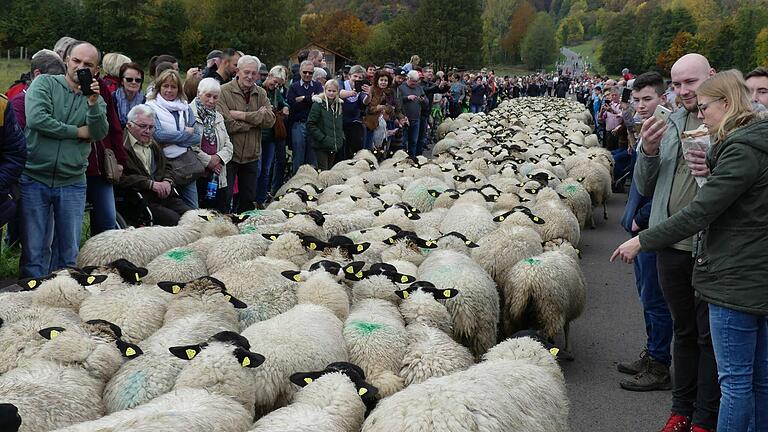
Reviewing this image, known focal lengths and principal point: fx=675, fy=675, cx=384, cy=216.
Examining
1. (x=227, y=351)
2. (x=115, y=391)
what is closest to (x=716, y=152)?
(x=227, y=351)

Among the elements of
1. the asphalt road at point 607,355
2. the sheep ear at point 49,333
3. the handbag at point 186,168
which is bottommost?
the asphalt road at point 607,355

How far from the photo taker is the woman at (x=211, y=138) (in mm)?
7422

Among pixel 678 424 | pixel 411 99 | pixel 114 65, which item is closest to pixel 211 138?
pixel 114 65

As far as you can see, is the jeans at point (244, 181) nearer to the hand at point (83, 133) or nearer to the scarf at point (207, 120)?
the scarf at point (207, 120)

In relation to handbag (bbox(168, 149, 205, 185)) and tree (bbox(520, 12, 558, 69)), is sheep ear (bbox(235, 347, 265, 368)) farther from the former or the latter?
tree (bbox(520, 12, 558, 69))

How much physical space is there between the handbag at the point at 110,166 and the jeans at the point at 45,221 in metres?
0.41

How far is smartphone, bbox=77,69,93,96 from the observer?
522 cm

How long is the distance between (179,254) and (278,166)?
5.66 metres

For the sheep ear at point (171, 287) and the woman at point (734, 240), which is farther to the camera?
the sheep ear at point (171, 287)

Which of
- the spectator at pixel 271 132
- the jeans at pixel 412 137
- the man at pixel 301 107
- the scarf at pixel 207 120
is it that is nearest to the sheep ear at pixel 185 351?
the scarf at pixel 207 120

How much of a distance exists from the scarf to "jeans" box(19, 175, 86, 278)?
6.83 feet

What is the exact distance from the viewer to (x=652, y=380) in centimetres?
503

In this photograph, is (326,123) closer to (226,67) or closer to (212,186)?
(226,67)

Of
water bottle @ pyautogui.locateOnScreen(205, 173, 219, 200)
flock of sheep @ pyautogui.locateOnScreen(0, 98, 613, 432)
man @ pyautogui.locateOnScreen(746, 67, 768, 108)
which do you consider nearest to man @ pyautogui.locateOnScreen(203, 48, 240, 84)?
water bottle @ pyautogui.locateOnScreen(205, 173, 219, 200)
